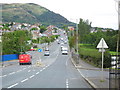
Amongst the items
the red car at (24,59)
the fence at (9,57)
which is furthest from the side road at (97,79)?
the fence at (9,57)

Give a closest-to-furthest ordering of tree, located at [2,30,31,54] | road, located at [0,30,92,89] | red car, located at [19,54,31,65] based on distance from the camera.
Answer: road, located at [0,30,92,89] < red car, located at [19,54,31,65] < tree, located at [2,30,31,54]

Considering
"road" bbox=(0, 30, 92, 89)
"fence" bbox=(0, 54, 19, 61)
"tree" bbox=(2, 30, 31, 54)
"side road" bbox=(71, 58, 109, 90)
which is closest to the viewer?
"side road" bbox=(71, 58, 109, 90)

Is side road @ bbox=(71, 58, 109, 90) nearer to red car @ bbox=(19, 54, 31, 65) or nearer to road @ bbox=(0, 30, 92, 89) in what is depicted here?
road @ bbox=(0, 30, 92, 89)

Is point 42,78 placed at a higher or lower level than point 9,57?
higher

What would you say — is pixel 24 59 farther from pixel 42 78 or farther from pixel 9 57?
pixel 42 78

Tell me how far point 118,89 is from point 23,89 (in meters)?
5.76

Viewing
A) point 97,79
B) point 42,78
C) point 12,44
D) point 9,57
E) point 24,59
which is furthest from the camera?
point 12,44

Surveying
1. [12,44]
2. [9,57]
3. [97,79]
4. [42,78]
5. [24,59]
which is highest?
[12,44]

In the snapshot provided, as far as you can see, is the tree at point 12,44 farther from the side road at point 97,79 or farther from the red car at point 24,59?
the side road at point 97,79

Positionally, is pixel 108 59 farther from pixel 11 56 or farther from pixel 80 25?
pixel 80 25

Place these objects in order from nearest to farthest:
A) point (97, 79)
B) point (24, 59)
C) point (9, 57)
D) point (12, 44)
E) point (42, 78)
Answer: point (97, 79) < point (42, 78) < point (24, 59) < point (9, 57) < point (12, 44)

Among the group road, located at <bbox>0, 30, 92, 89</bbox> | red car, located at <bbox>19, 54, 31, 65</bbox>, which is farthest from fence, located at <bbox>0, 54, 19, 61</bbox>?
road, located at <bbox>0, 30, 92, 89</bbox>

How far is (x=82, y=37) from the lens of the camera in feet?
360

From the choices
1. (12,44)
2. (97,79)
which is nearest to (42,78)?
(97,79)
